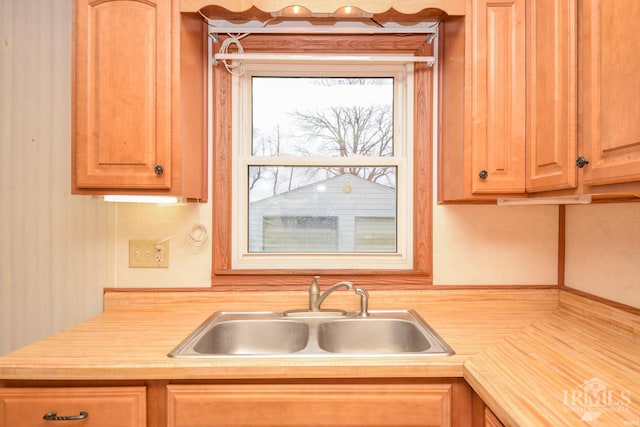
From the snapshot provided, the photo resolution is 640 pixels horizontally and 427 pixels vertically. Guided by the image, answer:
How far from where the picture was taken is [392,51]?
5.97 ft

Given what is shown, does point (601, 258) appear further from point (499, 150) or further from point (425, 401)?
point (425, 401)

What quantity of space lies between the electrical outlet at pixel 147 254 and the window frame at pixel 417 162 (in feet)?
0.77

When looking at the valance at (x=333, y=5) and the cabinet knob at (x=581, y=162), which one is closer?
the cabinet knob at (x=581, y=162)

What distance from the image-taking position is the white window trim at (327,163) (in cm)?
184

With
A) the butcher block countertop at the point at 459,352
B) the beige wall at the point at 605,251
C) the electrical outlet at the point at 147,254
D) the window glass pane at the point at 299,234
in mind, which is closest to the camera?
the butcher block countertop at the point at 459,352

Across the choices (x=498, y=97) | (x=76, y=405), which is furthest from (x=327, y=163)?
(x=76, y=405)

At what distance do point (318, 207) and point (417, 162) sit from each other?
1.73 ft

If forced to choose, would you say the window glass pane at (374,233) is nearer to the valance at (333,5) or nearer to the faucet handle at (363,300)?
the faucet handle at (363,300)

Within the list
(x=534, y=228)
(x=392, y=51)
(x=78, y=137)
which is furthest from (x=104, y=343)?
Answer: (x=534, y=228)

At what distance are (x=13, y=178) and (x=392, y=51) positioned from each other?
5.79 ft

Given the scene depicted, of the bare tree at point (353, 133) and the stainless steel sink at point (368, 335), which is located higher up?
the bare tree at point (353, 133)

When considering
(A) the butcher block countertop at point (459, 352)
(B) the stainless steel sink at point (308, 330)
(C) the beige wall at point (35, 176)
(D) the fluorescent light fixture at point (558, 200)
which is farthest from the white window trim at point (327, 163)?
(C) the beige wall at point (35, 176)

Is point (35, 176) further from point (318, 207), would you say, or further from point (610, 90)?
point (610, 90)

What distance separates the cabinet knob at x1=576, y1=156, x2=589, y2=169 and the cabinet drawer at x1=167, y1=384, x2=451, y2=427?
0.79 metres
